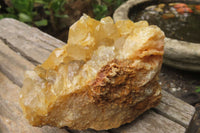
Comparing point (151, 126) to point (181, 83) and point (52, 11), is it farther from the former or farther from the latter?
point (52, 11)

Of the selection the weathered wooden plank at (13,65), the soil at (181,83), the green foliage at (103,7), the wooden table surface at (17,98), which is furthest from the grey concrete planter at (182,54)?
the green foliage at (103,7)

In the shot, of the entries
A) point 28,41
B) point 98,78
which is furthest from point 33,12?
point 98,78

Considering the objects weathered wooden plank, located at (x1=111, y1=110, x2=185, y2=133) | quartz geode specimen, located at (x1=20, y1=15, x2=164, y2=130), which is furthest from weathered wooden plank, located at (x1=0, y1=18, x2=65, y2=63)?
weathered wooden plank, located at (x1=111, y1=110, x2=185, y2=133)

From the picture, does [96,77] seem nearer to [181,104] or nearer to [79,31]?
[79,31]

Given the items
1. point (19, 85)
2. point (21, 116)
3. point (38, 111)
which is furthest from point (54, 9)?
point (38, 111)

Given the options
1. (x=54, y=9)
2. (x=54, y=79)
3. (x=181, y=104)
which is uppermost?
(x=54, y=79)

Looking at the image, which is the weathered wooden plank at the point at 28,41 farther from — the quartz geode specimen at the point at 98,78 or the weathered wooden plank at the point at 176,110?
the weathered wooden plank at the point at 176,110

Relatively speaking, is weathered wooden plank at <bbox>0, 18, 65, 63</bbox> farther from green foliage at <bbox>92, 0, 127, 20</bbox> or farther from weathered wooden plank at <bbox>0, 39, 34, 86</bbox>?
green foliage at <bbox>92, 0, 127, 20</bbox>
